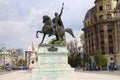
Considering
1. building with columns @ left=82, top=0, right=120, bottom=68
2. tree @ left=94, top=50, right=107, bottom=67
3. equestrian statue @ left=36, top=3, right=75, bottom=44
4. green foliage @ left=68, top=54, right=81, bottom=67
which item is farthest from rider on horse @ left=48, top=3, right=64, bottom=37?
green foliage @ left=68, top=54, right=81, bottom=67

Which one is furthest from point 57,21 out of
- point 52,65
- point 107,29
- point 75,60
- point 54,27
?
point 75,60

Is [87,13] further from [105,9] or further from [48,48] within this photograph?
→ [48,48]

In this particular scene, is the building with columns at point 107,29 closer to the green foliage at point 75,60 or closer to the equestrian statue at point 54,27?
the green foliage at point 75,60

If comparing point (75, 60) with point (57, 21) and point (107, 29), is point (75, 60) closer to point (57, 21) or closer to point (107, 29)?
point (107, 29)

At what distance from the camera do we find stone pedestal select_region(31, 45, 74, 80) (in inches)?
1217

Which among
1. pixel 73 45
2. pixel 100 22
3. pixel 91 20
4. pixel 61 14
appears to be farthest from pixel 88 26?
pixel 61 14

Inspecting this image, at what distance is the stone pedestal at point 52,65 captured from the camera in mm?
30922

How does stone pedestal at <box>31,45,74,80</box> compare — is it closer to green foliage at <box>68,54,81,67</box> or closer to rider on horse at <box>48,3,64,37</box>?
rider on horse at <box>48,3,64,37</box>

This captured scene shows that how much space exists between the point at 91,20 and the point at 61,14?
91.0m

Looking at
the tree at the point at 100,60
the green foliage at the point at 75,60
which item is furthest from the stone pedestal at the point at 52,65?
the green foliage at the point at 75,60

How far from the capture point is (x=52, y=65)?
31.6 m

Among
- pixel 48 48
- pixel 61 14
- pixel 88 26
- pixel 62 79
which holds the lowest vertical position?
pixel 62 79

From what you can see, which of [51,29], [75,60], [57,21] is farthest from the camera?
[75,60]

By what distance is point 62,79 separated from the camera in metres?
30.6
